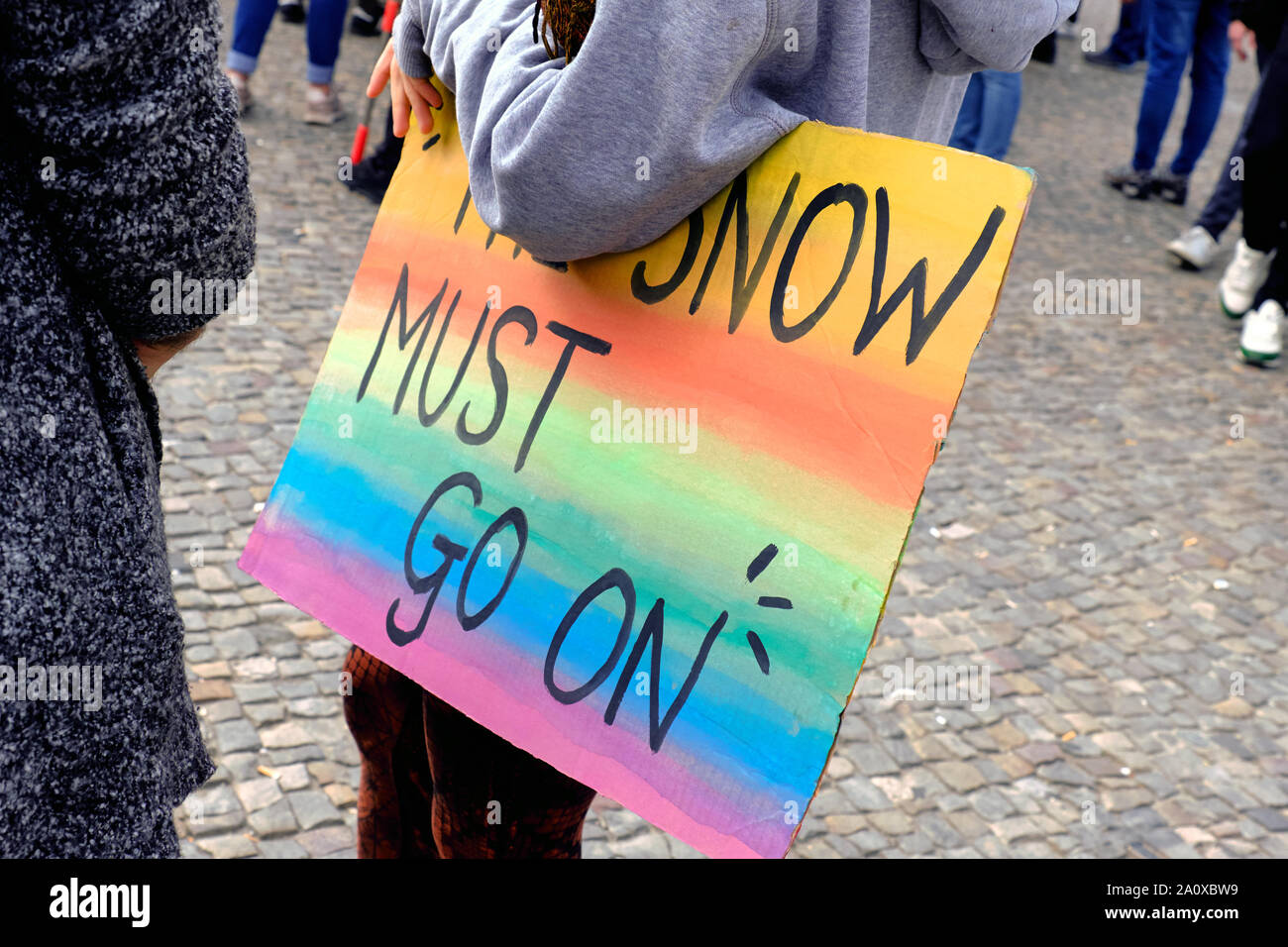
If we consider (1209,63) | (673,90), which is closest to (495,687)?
(673,90)

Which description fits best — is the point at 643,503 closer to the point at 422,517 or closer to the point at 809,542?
the point at 809,542

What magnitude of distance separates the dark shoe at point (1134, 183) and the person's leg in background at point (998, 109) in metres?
2.45

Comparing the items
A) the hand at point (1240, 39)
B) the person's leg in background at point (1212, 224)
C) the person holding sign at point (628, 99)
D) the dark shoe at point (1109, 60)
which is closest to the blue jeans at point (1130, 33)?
the dark shoe at point (1109, 60)

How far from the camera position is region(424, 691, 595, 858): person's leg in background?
4.84 ft

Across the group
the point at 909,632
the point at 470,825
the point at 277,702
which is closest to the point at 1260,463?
the point at 909,632

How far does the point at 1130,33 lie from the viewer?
39.4ft

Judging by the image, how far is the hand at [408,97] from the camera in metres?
1.56

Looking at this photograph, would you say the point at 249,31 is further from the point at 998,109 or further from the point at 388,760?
the point at 388,760

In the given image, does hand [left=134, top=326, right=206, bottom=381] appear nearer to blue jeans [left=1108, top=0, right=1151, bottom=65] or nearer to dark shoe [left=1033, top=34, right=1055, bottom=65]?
dark shoe [left=1033, top=34, right=1055, bottom=65]

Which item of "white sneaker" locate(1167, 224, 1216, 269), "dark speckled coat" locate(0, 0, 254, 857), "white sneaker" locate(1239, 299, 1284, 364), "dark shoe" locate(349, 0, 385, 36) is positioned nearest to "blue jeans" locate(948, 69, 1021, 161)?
"white sneaker" locate(1167, 224, 1216, 269)

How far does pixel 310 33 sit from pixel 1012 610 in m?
4.85

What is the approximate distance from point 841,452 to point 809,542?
0.09 meters

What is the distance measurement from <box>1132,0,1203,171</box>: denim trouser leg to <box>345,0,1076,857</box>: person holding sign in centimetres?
693

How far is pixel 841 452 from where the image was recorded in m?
1.18
